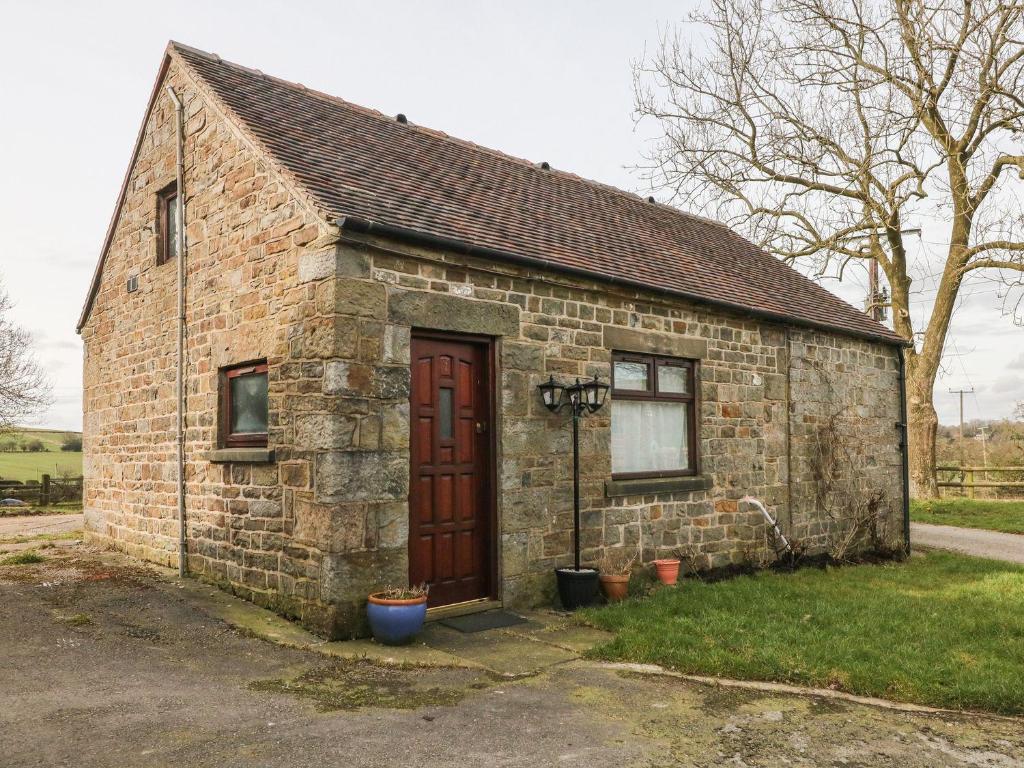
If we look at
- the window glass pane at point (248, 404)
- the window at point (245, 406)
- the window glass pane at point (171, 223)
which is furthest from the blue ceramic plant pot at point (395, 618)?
the window glass pane at point (171, 223)

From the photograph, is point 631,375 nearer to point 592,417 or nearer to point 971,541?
point 592,417

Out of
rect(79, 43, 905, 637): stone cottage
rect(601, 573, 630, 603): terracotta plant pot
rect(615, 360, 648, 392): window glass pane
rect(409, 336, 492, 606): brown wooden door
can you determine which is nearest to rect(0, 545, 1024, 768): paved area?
rect(409, 336, 492, 606): brown wooden door

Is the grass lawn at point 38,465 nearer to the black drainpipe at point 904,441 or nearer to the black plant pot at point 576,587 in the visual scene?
the black plant pot at point 576,587

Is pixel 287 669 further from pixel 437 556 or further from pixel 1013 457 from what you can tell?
pixel 1013 457

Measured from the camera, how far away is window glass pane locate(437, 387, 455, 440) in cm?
750

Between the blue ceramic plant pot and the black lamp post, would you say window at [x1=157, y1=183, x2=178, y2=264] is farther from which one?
the blue ceramic plant pot

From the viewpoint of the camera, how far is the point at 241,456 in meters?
7.70

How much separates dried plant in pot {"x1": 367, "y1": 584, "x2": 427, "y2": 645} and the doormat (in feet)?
2.13

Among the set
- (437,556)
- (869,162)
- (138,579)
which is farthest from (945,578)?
(869,162)

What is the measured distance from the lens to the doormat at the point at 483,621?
23.2 feet

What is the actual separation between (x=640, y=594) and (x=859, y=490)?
5653 millimetres

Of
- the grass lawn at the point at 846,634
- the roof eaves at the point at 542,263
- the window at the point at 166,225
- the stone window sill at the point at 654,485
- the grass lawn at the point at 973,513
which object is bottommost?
the grass lawn at the point at 973,513

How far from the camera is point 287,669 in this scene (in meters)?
5.81

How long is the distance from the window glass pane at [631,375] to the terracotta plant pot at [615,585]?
218 centimetres
